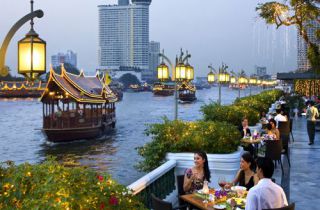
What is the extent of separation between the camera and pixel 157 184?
6859mm

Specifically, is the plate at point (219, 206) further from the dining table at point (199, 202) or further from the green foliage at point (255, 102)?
the green foliage at point (255, 102)

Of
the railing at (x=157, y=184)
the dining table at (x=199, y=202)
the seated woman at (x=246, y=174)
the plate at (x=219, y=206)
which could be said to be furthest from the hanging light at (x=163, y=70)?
the plate at (x=219, y=206)

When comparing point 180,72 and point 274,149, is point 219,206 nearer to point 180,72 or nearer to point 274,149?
point 274,149

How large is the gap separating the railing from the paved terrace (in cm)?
239

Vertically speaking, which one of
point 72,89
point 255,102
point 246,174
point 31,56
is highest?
point 31,56

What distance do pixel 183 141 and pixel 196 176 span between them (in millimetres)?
1585

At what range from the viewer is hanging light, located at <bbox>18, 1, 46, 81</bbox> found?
5664mm

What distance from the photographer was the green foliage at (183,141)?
27.7ft

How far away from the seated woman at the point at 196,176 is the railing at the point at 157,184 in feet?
1.40

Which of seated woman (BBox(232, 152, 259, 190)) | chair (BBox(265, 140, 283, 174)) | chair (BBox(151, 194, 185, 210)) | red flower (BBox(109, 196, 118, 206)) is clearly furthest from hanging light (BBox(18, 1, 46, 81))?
chair (BBox(265, 140, 283, 174))

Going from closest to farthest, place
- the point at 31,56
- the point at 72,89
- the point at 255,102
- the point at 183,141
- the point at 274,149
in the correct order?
the point at 31,56
the point at 183,141
the point at 274,149
the point at 255,102
the point at 72,89

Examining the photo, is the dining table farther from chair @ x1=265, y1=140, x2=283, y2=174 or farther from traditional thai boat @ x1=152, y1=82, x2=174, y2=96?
traditional thai boat @ x1=152, y1=82, x2=174, y2=96

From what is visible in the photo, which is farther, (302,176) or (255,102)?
(255,102)

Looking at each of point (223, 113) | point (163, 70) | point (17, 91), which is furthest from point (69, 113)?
point (17, 91)
